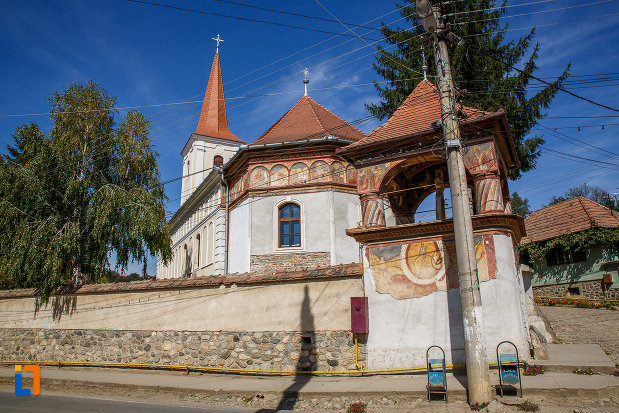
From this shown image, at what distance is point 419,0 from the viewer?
32.0 ft

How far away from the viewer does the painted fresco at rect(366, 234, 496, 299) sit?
10625 mm

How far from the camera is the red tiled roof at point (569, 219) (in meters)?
26.3

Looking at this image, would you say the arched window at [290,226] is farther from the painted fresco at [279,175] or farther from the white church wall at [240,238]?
the white church wall at [240,238]

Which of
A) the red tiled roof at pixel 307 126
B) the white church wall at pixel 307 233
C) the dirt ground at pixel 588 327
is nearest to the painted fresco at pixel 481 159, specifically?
the dirt ground at pixel 588 327

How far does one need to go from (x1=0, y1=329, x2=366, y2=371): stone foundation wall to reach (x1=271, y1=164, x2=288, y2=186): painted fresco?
743 centimetres

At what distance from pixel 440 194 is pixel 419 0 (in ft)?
23.4

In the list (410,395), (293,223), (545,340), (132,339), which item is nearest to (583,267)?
(545,340)

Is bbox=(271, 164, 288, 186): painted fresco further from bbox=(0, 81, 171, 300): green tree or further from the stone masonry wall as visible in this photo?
bbox=(0, 81, 171, 300): green tree

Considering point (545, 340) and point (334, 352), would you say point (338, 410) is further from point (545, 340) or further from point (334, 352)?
point (545, 340)

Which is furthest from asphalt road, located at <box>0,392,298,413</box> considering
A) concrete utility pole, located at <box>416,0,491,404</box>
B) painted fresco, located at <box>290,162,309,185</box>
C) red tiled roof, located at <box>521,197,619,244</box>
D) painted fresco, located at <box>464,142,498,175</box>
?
red tiled roof, located at <box>521,197,619,244</box>

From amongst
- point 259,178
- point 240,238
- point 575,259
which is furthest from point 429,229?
point 575,259

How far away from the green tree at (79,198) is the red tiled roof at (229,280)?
67.5 inches

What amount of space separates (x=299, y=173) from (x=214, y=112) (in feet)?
83.5

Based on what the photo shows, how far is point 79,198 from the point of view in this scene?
19.3 metres
